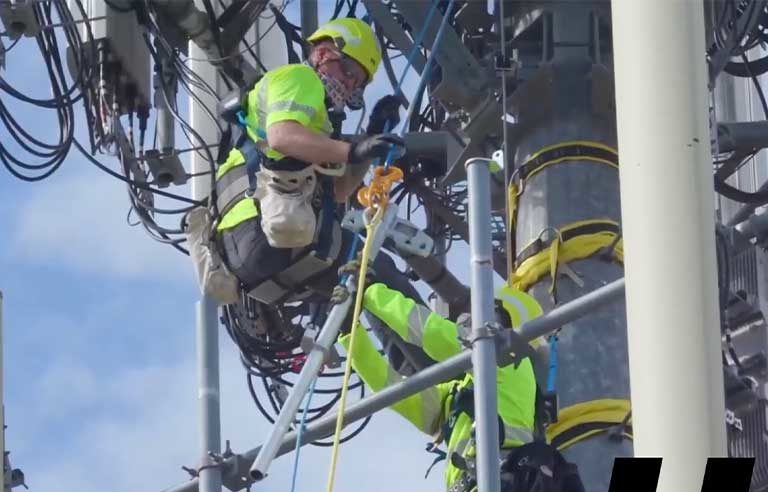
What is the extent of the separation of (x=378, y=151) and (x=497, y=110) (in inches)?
58.2

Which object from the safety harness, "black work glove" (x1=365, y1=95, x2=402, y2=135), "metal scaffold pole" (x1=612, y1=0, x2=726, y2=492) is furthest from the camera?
the safety harness

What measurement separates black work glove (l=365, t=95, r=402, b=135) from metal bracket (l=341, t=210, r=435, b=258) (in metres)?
1.40

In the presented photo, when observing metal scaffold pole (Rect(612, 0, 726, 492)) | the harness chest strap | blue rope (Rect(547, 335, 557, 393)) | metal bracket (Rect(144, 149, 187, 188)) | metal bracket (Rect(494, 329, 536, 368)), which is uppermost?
metal bracket (Rect(144, 149, 187, 188))

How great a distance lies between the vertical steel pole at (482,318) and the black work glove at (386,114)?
192 cm

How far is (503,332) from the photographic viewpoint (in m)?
9.47

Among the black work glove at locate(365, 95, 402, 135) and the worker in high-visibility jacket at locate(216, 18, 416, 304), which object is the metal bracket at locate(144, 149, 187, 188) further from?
the black work glove at locate(365, 95, 402, 135)

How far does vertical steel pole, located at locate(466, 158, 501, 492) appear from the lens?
905 centimetres

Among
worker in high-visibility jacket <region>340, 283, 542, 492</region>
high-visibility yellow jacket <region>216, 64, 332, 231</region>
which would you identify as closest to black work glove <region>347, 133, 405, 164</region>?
high-visibility yellow jacket <region>216, 64, 332, 231</region>

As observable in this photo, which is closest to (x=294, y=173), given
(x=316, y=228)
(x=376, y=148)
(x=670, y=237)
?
(x=316, y=228)

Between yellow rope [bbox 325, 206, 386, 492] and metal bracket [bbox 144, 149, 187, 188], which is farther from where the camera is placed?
metal bracket [bbox 144, 149, 187, 188]

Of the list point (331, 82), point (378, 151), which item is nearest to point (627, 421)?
point (378, 151)

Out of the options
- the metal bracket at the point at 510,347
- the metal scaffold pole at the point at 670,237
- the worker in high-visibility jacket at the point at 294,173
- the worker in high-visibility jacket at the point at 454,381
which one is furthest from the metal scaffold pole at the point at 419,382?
the metal scaffold pole at the point at 670,237

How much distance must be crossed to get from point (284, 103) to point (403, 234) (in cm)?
170

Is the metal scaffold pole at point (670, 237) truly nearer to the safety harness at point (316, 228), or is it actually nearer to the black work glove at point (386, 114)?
the black work glove at point (386, 114)
